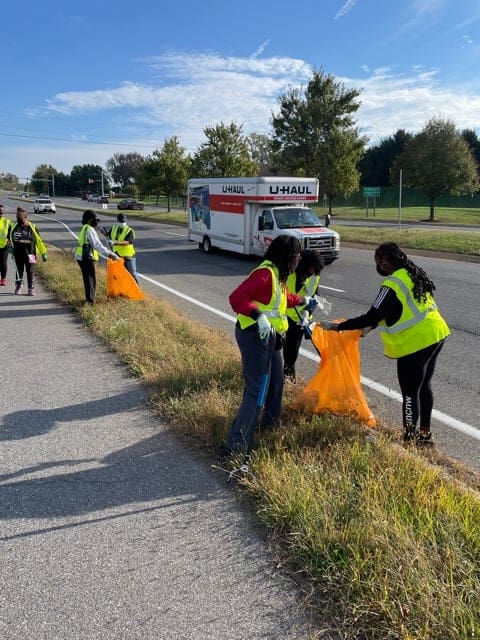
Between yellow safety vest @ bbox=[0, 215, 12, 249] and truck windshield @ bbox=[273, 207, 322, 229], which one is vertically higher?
truck windshield @ bbox=[273, 207, 322, 229]

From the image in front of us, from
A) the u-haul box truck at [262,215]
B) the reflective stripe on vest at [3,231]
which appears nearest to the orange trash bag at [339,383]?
the reflective stripe on vest at [3,231]

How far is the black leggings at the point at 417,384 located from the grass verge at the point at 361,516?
0.28m

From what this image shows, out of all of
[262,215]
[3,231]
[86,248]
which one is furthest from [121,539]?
[262,215]

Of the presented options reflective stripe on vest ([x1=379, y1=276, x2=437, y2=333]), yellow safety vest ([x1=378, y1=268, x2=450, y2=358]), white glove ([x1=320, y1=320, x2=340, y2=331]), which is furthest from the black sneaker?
white glove ([x1=320, y1=320, x2=340, y2=331])

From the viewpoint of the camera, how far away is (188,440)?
4035 mm

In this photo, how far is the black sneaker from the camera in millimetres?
3898

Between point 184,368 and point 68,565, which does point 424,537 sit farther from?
point 184,368

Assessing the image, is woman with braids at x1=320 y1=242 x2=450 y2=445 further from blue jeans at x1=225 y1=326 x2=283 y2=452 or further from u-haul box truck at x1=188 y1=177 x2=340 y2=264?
u-haul box truck at x1=188 y1=177 x2=340 y2=264

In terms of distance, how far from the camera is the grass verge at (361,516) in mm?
2184

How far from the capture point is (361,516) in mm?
2766

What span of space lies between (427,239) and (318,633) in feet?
66.6

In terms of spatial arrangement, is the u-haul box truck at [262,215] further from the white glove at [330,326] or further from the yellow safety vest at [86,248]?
the white glove at [330,326]

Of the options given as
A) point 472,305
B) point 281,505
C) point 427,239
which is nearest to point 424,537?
point 281,505

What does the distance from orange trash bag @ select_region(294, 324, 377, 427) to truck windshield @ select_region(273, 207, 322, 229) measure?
11.8 meters
